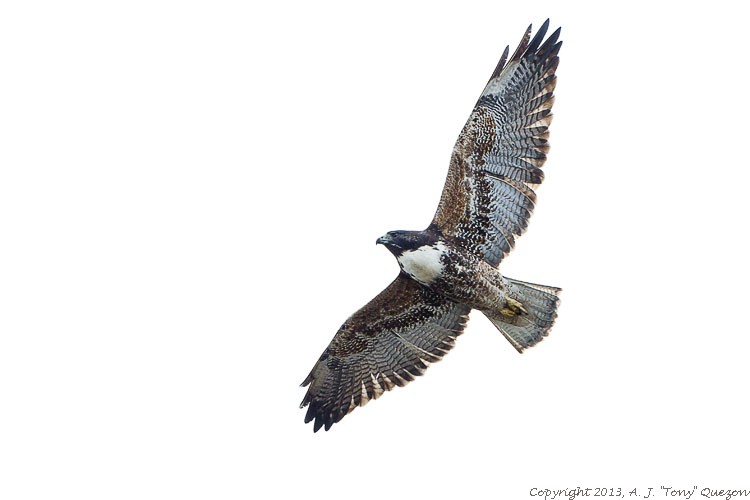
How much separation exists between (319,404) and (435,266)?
251 cm

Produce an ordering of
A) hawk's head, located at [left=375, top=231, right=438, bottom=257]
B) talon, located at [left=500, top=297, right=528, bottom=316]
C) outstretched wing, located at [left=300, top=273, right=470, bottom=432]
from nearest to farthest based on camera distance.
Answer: hawk's head, located at [left=375, top=231, right=438, bottom=257]
talon, located at [left=500, top=297, right=528, bottom=316]
outstretched wing, located at [left=300, top=273, right=470, bottom=432]

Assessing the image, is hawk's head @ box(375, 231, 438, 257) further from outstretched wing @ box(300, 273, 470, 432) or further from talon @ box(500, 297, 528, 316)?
talon @ box(500, 297, 528, 316)

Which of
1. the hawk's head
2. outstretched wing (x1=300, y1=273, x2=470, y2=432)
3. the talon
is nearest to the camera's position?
the hawk's head

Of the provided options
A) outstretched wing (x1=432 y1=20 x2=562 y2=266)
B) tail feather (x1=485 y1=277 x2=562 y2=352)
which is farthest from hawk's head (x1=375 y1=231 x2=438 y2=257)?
tail feather (x1=485 y1=277 x2=562 y2=352)

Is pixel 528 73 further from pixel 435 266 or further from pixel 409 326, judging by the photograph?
pixel 409 326

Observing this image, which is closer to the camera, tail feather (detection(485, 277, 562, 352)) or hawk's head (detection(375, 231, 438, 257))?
hawk's head (detection(375, 231, 438, 257))

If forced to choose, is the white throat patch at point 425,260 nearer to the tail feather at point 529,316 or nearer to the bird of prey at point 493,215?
the bird of prey at point 493,215

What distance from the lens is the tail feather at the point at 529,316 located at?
41.2ft

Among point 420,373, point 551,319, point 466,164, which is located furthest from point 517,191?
point 420,373

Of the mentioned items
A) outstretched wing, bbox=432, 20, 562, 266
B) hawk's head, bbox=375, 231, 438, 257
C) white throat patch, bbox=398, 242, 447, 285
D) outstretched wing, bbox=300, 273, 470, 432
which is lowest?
outstretched wing, bbox=300, 273, 470, 432

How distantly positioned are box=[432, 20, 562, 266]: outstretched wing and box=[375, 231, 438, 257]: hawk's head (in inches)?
11.1

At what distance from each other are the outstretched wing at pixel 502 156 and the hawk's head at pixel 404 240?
281mm

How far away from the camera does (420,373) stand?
1325 cm

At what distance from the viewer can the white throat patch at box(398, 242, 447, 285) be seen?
12.3 meters
